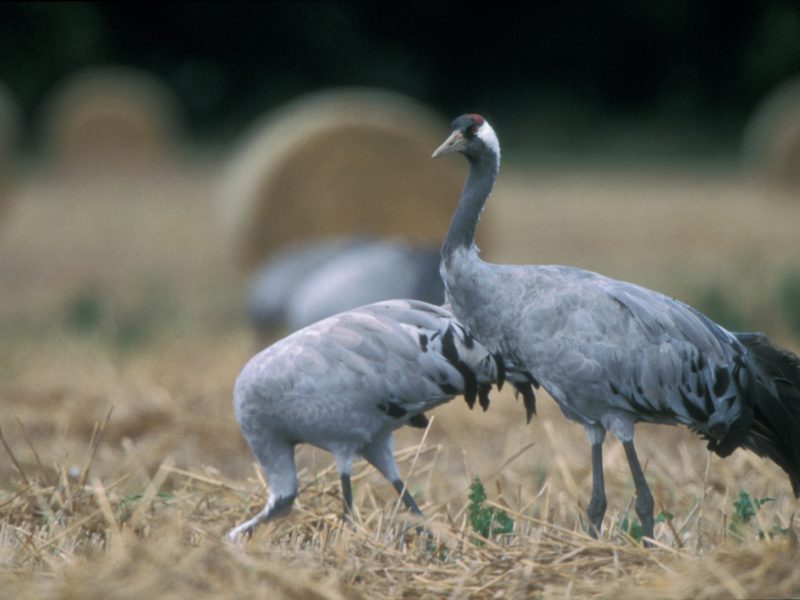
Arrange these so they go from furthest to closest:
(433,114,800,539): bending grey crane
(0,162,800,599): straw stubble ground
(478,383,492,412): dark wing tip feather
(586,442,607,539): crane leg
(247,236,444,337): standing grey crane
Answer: (247,236,444,337): standing grey crane < (478,383,492,412): dark wing tip feather < (586,442,607,539): crane leg < (433,114,800,539): bending grey crane < (0,162,800,599): straw stubble ground

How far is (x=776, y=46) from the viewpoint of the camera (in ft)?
Result: 76.2

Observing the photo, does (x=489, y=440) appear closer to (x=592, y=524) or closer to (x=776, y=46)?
(x=592, y=524)

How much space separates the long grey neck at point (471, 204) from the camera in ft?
13.1

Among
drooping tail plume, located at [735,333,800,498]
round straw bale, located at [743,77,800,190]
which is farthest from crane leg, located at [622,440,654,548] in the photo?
round straw bale, located at [743,77,800,190]

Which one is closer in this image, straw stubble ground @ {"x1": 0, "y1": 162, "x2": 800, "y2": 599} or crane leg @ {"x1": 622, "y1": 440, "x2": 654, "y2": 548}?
straw stubble ground @ {"x1": 0, "y1": 162, "x2": 800, "y2": 599}

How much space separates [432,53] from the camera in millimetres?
25266

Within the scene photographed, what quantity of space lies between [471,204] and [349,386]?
2.25 ft

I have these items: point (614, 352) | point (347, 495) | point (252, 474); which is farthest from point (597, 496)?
point (252, 474)

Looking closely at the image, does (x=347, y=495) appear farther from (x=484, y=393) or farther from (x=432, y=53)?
(x=432, y=53)

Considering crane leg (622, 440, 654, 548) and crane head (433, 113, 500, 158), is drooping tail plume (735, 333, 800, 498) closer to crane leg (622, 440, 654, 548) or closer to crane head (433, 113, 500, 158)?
crane leg (622, 440, 654, 548)

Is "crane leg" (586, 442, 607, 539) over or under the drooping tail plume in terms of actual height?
under

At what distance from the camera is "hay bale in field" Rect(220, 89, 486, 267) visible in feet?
34.3

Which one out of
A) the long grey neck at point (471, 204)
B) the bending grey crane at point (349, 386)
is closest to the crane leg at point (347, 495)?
the bending grey crane at point (349, 386)

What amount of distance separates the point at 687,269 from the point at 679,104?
44.9 ft
